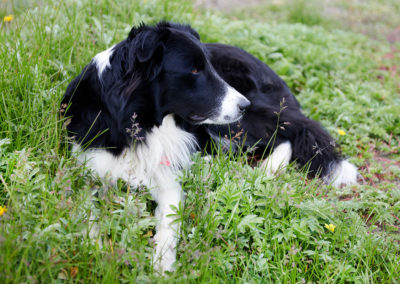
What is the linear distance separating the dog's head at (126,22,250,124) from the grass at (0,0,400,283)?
0.38m

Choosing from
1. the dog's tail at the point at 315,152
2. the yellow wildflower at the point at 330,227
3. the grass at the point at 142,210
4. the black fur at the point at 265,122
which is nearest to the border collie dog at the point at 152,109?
the grass at the point at 142,210

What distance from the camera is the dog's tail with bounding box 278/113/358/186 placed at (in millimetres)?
3258

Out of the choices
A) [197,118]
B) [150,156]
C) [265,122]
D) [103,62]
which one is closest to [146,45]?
[103,62]

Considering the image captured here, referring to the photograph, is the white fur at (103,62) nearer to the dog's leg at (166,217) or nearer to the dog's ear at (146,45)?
the dog's ear at (146,45)

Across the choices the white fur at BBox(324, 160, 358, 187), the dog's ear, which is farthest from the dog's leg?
the white fur at BBox(324, 160, 358, 187)

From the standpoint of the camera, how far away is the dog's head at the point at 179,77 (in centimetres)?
238

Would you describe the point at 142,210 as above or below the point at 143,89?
below

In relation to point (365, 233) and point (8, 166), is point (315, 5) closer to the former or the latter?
point (365, 233)

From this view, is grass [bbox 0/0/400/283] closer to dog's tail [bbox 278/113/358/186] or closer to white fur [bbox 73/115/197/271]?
white fur [bbox 73/115/197/271]

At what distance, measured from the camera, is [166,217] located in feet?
7.80

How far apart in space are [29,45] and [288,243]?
2.65 m

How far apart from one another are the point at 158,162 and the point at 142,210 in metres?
0.62

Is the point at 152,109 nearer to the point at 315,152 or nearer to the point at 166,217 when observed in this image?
the point at 166,217

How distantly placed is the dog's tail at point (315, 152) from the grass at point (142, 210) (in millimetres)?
203
